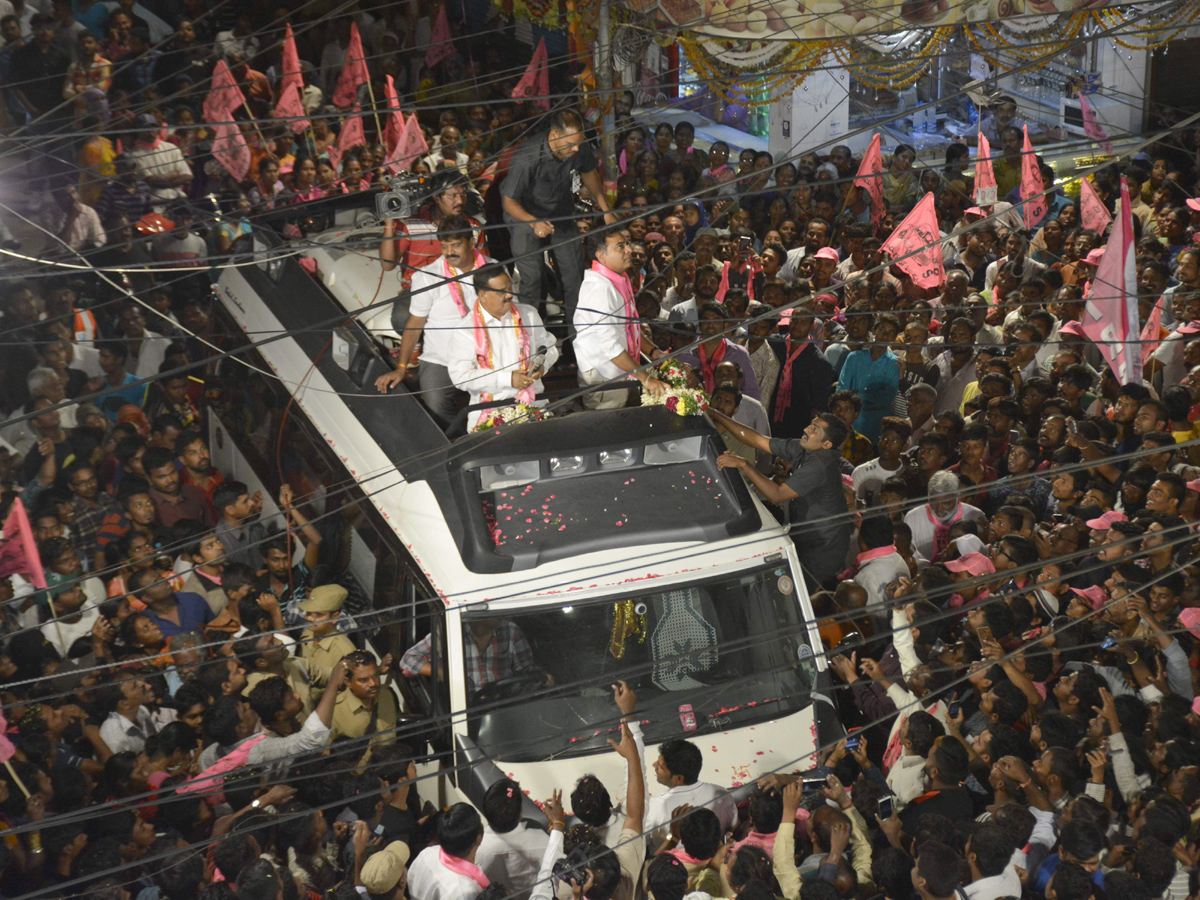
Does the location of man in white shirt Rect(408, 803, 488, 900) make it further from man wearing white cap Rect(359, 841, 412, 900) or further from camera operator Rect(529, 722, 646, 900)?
camera operator Rect(529, 722, 646, 900)

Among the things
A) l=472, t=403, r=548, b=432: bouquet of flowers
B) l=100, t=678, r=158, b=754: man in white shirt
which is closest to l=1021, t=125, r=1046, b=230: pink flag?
l=472, t=403, r=548, b=432: bouquet of flowers

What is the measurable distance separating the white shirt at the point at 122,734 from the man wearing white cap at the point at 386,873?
1.58 meters

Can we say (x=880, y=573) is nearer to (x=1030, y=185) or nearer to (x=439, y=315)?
(x=439, y=315)

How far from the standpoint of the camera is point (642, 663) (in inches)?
233

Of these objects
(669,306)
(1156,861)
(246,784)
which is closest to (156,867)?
(246,784)

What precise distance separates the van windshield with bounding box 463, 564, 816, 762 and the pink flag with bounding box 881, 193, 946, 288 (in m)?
4.71

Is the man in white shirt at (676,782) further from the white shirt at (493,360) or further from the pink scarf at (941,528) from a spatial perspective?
the pink scarf at (941,528)

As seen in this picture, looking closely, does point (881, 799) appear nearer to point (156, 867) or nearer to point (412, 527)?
point (412, 527)

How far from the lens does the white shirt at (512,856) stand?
5.21 metres

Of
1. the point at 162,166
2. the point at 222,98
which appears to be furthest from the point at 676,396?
the point at 222,98

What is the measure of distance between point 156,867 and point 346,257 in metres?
4.48

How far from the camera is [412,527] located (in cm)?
628

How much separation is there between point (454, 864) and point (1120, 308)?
5.42m

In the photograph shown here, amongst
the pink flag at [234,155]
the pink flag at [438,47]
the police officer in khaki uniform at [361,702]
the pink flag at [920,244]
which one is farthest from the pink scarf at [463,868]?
the pink flag at [438,47]
